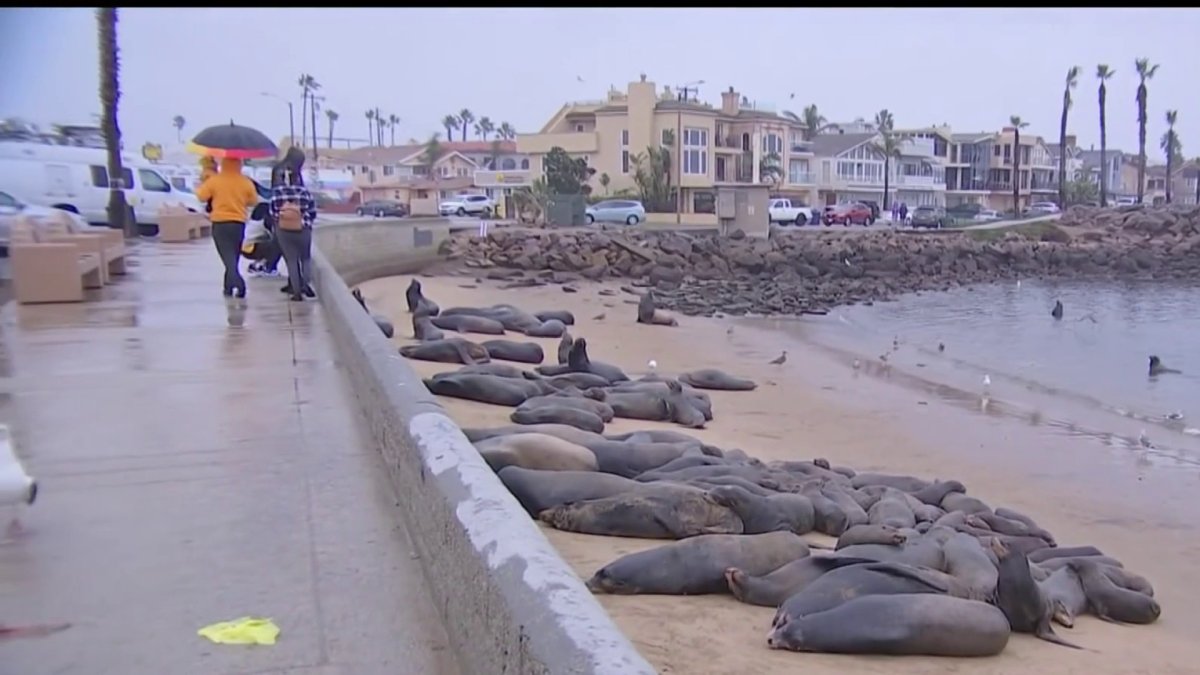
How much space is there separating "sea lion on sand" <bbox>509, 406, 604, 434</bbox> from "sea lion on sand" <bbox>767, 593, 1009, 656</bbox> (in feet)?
16.0

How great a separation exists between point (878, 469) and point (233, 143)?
862 cm

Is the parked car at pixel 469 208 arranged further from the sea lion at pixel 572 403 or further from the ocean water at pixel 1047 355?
the sea lion at pixel 572 403

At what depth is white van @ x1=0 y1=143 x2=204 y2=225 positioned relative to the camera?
89.9ft

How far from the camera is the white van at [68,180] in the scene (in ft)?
89.9

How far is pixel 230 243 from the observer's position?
1438 centimetres

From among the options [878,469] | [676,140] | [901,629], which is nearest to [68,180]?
[878,469]

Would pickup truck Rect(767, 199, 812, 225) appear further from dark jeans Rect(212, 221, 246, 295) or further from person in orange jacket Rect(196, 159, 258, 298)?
person in orange jacket Rect(196, 159, 258, 298)

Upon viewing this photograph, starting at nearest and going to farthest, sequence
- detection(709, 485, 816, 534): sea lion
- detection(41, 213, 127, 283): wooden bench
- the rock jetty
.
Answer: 1. detection(709, 485, 816, 534): sea lion
2. detection(41, 213, 127, 283): wooden bench
3. the rock jetty

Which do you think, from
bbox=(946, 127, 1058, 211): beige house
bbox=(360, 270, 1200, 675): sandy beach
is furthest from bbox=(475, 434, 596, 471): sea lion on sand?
bbox=(946, 127, 1058, 211): beige house

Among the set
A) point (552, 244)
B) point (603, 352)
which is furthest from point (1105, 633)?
point (552, 244)

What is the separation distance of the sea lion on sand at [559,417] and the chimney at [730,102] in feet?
242

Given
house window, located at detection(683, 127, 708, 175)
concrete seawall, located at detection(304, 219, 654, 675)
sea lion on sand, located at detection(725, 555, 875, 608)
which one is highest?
house window, located at detection(683, 127, 708, 175)

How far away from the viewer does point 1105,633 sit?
759 cm

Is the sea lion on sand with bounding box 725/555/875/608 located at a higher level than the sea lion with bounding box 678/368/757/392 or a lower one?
higher
